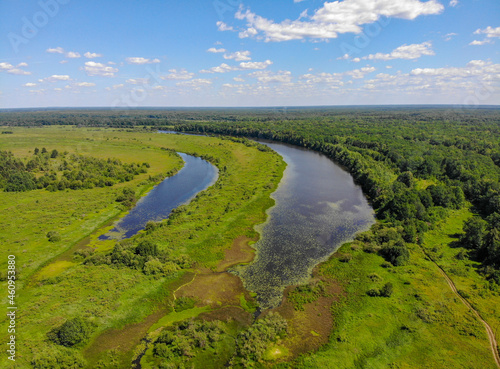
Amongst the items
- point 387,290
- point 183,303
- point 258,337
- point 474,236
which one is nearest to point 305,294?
point 258,337

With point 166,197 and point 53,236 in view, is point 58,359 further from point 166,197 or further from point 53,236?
point 166,197

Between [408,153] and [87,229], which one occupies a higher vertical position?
[408,153]

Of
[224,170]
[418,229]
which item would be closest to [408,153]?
[418,229]

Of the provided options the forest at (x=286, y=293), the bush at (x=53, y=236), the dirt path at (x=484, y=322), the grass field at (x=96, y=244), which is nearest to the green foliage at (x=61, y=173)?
the forest at (x=286, y=293)

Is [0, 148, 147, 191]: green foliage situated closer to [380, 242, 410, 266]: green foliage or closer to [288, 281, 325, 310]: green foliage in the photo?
[288, 281, 325, 310]: green foliage

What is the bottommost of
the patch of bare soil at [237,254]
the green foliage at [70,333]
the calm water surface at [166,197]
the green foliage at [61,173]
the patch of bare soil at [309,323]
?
the patch of bare soil at [309,323]

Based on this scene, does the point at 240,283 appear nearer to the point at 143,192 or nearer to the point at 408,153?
the point at 143,192

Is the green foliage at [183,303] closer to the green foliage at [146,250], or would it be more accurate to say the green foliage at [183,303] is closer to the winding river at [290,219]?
the winding river at [290,219]

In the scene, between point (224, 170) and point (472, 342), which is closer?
point (472, 342)
